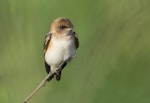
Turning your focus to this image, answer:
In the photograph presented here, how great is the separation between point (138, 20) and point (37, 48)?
0.37m

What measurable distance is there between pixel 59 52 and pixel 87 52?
57cm

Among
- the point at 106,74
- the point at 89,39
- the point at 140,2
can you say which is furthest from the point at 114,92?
the point at 140,2

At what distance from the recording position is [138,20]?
45.6 inches

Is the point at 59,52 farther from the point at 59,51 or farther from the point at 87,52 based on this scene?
the point at 87,52

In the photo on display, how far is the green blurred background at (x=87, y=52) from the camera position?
1.18 metres

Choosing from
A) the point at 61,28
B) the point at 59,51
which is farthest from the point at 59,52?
the point at 61,28

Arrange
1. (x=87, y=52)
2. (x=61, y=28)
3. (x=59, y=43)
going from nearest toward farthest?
1. (x=87, y=52)
2. (x=61, y=28)
3. (x=59, y=43)

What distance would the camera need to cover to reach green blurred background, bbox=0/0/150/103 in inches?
46.4

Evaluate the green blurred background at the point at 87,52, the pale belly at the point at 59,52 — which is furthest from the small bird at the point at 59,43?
the green blurred background at the point at 87,52

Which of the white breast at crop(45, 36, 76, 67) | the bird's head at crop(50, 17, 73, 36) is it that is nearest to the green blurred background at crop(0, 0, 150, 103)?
the bird's head at crop(50, 17, 73, 36)

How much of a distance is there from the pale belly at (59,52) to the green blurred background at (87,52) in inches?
12.1

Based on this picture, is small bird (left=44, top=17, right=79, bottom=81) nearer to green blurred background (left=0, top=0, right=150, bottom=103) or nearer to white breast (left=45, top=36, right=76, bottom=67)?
white breast (left=45, top=36, right=76, bottom=67)

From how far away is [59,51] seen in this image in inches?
69.0

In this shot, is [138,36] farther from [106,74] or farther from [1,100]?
[1,100]
